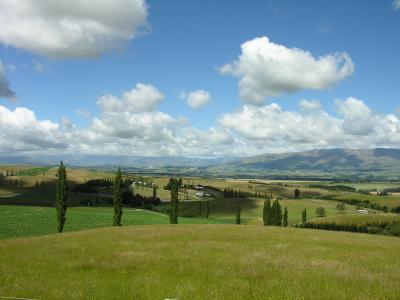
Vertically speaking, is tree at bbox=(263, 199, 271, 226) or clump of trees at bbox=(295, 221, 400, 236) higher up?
tree at bbox=(263, 199, 271, 226)

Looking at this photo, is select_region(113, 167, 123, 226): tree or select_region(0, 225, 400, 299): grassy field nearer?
select_region(0, 225, 400, 299): grassy field

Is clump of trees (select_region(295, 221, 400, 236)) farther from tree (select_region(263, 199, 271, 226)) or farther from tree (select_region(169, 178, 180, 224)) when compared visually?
tree (select_region(169, 178, 180, 224))

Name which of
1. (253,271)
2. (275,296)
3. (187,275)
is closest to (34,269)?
(187,275)

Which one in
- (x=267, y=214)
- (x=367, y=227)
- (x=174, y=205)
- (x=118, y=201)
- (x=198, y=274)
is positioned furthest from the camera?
(x=367, y=227)

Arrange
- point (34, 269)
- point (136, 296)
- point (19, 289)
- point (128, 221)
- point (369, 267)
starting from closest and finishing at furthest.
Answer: point (136, 296) → point (19, 289) → point (34, 269) → point (369, 267) → point (128, 221)

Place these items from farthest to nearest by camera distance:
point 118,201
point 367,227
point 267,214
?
point 367,227
point 267,214
point 118,201

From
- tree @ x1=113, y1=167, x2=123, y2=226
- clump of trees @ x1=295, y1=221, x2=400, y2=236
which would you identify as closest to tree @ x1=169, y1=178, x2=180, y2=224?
tree @ x1=113, y1=167, x2=123, y2=226

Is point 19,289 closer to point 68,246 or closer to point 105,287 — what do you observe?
point 105,287

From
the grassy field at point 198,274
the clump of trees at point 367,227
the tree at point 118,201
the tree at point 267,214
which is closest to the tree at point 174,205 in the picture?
the tree at point 118,201

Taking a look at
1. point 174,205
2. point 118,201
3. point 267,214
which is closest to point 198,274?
point 118,201

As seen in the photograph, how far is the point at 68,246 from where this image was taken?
3241 cm

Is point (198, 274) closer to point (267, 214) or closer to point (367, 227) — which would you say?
point (267, 214)

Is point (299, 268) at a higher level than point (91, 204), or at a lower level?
higher

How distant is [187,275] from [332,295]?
22.6 ft
